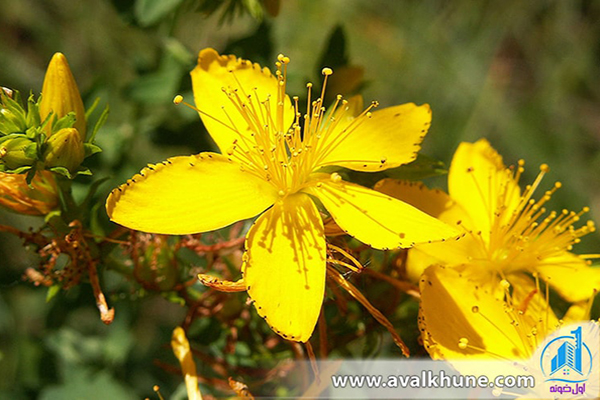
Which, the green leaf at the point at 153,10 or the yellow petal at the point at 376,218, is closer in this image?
the yellow petal at the point at 376,218

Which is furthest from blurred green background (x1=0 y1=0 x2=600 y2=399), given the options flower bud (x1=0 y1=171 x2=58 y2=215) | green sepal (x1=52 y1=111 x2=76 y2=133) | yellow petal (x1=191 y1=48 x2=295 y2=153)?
green sepal (x1=52 y1=111 x2=76 y2=133)

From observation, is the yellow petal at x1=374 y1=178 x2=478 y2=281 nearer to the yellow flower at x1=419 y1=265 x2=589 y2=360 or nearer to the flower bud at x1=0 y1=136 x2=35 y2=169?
the yellow flower at x1=419 y1=265 x2=589 y2=360

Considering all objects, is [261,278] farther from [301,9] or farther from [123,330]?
[301,9]

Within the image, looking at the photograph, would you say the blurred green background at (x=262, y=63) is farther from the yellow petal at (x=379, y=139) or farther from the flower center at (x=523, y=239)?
the flower center at (x=523, y=239)

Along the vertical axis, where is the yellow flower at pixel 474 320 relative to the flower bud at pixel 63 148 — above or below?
below

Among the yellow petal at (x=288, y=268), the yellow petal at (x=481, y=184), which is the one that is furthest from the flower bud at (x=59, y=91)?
the yellow petal at (x=481, y=184)

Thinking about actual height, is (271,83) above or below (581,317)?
above

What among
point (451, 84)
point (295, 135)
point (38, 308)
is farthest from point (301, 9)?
point (295, 135)
